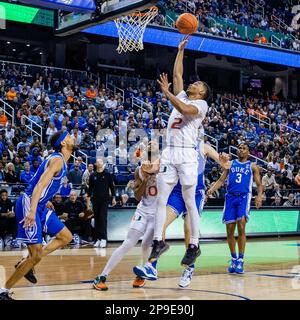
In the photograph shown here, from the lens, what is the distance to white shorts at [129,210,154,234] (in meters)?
7.67

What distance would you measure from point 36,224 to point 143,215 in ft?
5.34

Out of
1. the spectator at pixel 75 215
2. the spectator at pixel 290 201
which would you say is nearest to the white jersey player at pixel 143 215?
the spectator at pixel 75 215

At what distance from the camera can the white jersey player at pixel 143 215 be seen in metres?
7.55

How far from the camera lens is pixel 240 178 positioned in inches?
404

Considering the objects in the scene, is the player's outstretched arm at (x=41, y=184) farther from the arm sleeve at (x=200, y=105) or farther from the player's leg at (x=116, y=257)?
the arm sleeve at (x=200, y=105)

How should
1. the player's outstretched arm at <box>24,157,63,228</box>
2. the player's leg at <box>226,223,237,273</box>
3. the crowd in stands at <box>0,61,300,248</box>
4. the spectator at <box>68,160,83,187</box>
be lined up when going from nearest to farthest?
the player's outstretched arm at <box>24,157,63,228</box>, the player's leg at <box>226,223,237,273</box>, the crowd in stands at <box>0,61,300,248</box>, the spectator at <box>68,160,83,187</box>

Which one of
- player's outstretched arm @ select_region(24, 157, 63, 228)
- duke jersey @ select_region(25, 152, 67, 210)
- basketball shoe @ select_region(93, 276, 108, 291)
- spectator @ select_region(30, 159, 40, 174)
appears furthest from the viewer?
spectator @ select_region(30, 159, 40, 174)

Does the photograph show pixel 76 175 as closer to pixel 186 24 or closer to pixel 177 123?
pixel 177 123

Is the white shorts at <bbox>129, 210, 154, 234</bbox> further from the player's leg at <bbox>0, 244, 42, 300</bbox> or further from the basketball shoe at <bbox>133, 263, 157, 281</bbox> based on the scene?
the player's leg at <bbox>0, 244, 42, 300</bbox>

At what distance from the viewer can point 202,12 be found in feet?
97.8

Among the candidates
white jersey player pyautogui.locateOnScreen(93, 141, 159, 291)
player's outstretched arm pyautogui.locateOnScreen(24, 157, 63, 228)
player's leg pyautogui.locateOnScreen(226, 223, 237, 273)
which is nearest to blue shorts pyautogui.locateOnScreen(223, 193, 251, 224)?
player's leg pyautogui.locateOnScreen(226, 223, 237, 273)

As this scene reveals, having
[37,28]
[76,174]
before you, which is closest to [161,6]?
[37,28]

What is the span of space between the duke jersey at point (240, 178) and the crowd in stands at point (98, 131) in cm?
530

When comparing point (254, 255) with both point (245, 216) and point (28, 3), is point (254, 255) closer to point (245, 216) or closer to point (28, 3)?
point (245, 216)
